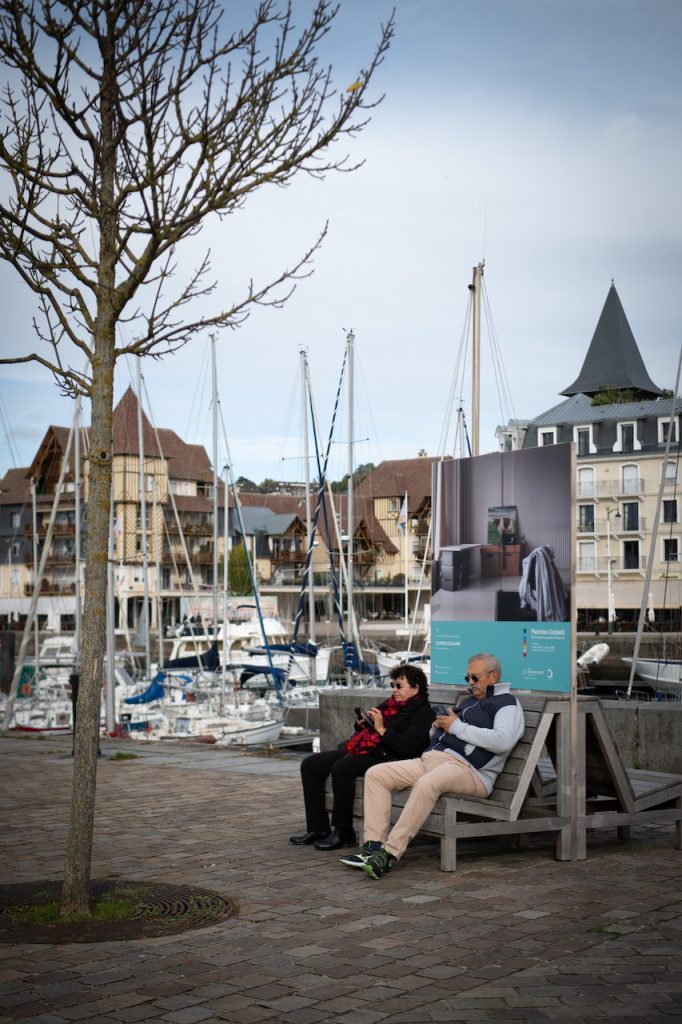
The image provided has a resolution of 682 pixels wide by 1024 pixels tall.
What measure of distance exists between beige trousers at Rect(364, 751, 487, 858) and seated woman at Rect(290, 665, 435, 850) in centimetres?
23

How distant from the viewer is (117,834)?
9.88 m

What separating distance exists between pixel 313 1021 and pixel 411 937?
1.49m

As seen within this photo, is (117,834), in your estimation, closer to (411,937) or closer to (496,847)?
(496,847)

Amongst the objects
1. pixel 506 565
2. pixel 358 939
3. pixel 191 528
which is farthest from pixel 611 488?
pixel 358 939

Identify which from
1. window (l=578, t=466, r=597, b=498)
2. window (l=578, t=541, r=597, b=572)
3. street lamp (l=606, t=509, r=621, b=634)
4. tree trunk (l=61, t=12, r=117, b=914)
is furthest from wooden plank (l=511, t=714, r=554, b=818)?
window (l=578, t=466, r=597, b=498)

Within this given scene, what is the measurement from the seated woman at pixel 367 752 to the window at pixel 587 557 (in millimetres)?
69325

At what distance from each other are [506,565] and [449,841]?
2.10 meters

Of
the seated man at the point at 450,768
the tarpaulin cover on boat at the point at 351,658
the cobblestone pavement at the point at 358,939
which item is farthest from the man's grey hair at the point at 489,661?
the tarpaulin cover on boat at the point at 351,658

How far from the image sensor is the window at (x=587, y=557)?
252 ft

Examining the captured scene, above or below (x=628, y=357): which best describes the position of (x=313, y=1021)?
below

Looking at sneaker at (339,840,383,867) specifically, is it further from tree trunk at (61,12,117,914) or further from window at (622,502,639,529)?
window at (622,502,639,529)

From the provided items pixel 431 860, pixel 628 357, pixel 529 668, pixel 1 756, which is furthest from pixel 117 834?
pixel 628 357

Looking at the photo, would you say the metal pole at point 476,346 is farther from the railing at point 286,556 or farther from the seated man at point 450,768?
the railing at point 286,556

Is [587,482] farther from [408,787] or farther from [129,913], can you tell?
[129,913]
